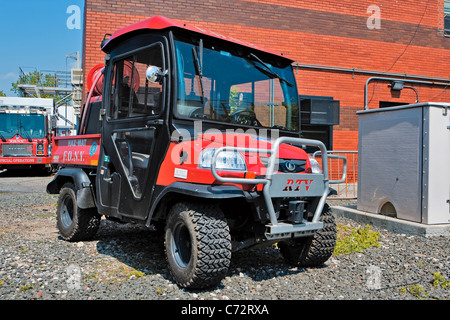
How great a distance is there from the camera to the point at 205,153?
12.2ft

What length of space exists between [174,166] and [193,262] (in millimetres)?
903

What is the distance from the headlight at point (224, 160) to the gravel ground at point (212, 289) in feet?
3.86

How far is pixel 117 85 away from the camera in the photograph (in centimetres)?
497

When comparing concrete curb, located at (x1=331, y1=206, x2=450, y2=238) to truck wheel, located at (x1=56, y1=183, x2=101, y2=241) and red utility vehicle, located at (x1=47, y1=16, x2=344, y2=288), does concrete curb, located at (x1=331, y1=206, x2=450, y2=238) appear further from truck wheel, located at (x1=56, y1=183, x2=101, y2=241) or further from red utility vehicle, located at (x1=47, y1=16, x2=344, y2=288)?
truck wheel, located at (x1=56, y1=183, x2=101, y2=241)

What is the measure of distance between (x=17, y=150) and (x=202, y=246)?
1550cm

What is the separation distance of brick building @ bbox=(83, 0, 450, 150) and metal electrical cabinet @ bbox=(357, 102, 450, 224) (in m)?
4.99

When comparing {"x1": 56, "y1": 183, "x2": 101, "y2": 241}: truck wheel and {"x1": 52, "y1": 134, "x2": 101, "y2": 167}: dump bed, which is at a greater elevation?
{"x1": 52, "y1": 134, "x2": 101, "y2": 167}: dump bed

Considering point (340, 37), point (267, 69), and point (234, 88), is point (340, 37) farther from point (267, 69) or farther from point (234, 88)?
point (234, 88)

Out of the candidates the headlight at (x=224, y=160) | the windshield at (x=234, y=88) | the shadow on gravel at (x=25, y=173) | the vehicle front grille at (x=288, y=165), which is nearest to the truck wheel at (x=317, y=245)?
the vehicle front grille at (x=288, y=165)

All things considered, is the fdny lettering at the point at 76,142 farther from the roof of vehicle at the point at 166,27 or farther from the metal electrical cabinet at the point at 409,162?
the metal electrical cabinet at the point at 409,162

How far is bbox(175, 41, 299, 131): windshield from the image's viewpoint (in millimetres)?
4102

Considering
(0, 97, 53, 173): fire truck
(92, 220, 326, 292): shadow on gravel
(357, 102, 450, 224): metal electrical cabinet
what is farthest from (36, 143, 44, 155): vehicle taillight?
(357, 102, 450, 224): metal electrical cabinet

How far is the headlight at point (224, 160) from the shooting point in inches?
143

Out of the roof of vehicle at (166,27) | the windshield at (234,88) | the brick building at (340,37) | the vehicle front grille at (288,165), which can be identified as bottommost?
the vehicle front grille at (288,165)
